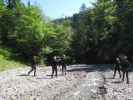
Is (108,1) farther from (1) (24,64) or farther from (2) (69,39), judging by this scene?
(1) (24,64)

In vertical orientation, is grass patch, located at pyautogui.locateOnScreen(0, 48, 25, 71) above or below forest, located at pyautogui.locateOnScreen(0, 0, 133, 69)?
below

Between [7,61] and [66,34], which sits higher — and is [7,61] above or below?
below

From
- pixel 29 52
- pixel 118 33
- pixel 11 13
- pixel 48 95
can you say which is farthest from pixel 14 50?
pixel 48 95

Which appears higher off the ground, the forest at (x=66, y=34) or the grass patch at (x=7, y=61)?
the forest at (x=66, y=34)

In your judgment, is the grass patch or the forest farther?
the forest

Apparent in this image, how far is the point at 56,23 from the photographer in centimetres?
8025

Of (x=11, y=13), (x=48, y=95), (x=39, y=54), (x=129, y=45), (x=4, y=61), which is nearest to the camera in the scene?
(x=48, y=95)

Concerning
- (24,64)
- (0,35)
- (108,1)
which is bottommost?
(24,64)

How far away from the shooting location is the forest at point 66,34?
67.6m

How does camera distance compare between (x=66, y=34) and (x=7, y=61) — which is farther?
(x=66, y=34)

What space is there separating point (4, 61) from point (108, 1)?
28.2 meters

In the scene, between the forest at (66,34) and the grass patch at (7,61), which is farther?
the forest at (66,34)

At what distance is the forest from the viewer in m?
67.6

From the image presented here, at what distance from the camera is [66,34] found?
77812mm
